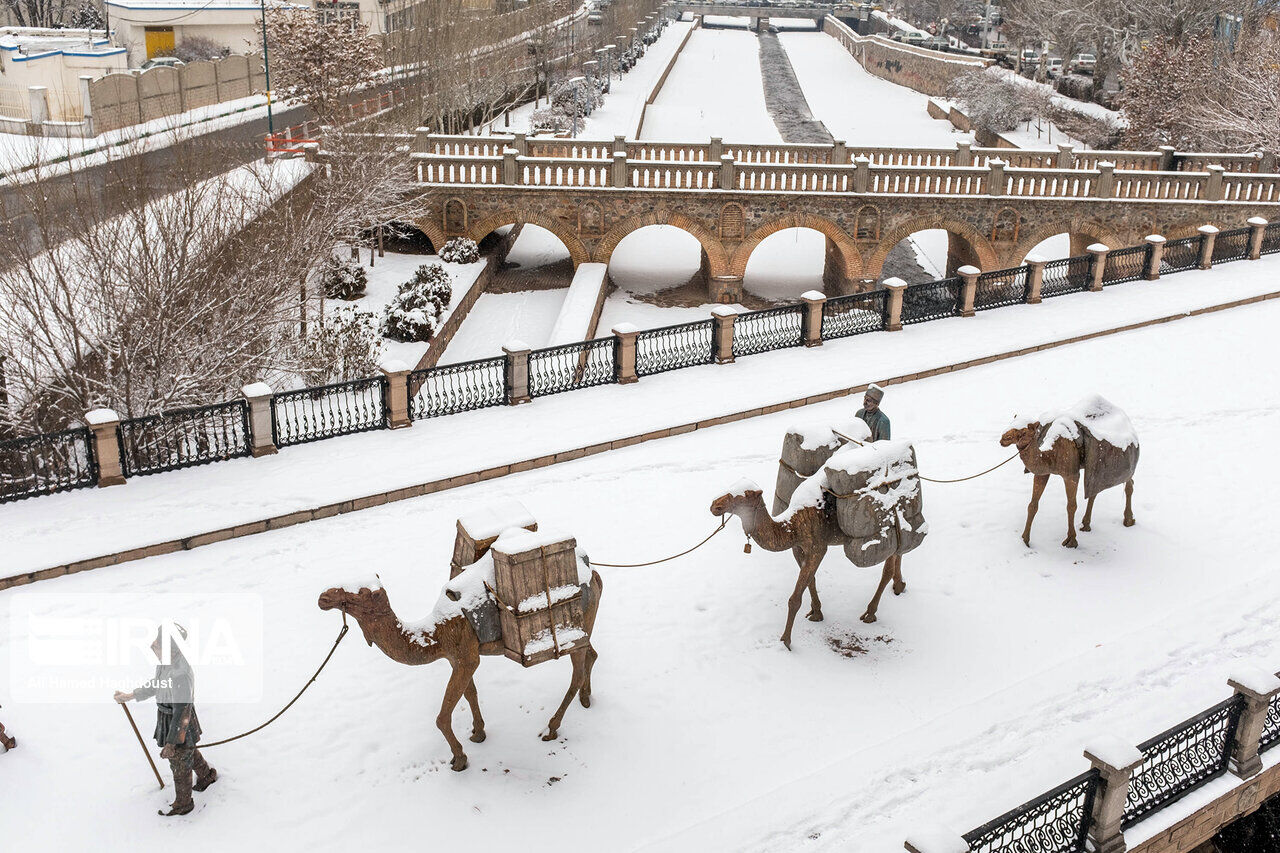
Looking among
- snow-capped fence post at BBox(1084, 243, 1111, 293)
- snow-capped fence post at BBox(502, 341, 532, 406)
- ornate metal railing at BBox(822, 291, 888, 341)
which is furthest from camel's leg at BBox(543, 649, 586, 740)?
snow-capped fence post at BBox(1084, 243, 1111, 293)

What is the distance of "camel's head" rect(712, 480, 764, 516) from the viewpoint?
9648mm

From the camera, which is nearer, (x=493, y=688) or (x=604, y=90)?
(x=493, y=688)

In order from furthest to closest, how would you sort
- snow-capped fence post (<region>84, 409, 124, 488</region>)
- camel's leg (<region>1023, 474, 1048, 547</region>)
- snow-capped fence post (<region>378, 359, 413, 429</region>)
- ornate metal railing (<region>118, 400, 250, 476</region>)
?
1. snow-capped fence post (<region>378, 359, 413, 429</region>)
2. ornate metal railing (<region>118, 400, 250, 476</region>)
3. snow-capped fence post (<region>84, 409, 124, 488</region>)
4. camel's leg (<region>1023, 474, 1048, 547</region>)

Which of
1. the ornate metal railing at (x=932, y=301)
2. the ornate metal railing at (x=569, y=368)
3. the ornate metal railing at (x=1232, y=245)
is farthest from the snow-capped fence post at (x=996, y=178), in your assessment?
the ornate metal railing at (x=569, y=368)

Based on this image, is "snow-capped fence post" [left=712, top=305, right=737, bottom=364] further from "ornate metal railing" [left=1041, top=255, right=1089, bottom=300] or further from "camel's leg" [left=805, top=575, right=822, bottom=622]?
"camel's leg" [left=805, top=575, right=822, bottom=622]

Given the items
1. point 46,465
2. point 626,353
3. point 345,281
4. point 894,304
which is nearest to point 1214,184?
point 894,304

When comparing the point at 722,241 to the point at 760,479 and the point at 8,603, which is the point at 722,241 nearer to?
the point at 760,479

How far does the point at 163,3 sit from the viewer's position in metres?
46.0

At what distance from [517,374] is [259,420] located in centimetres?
367

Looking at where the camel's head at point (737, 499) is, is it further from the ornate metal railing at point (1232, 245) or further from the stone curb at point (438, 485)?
the ornate metal railing at point (1232, 245)

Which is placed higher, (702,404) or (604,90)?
(604,90)

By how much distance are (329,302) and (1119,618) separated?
18456mm

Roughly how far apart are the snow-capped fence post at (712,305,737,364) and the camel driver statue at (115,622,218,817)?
11.0m

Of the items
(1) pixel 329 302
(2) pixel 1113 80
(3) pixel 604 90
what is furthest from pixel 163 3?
(2) pixel 1113 80
